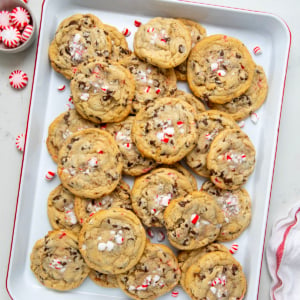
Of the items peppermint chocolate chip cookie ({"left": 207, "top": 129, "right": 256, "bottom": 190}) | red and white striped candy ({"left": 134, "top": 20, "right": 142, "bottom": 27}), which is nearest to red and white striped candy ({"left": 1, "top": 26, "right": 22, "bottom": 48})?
red and white striped candy ({"left": 134, "top": 20, "right": 142, "bottom": 27})

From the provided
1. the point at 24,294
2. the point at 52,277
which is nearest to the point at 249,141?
the point at 52,277

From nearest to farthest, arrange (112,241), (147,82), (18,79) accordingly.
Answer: (112,241), (147,82), (18,79)

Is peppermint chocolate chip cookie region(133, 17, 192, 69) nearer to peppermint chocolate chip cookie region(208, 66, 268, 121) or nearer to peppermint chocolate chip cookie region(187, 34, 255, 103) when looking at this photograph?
peppermint chocolate chip cookie region(187, 34, 255, 103)

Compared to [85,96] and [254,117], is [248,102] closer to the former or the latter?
[254,117]

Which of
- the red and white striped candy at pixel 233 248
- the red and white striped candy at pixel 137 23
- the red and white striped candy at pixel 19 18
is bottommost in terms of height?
the red and white striped candy at pixel 233 248

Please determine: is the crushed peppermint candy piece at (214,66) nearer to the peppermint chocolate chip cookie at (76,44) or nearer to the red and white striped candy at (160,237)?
the peppermint chocolate chip cookie at (76,44)

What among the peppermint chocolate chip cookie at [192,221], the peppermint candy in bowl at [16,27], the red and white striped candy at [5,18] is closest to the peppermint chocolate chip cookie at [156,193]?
the peppermint chocolate chip cookie at [192,221]

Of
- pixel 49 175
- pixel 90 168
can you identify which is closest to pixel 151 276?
pixel 90 168
